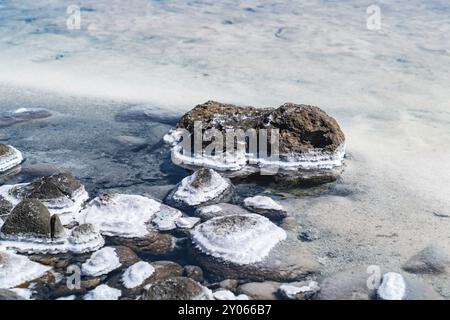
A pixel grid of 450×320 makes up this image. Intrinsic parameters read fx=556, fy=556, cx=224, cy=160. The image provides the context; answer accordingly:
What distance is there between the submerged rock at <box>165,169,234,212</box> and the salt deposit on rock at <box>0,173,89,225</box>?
76cm

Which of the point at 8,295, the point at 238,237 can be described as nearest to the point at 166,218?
the point at 238,237

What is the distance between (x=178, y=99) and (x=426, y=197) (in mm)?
3610

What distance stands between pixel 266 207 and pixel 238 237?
67 centimetres

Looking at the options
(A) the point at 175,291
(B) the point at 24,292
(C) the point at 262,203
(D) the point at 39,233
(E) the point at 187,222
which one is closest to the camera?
(A) the point at 175,291

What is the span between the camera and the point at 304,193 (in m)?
4.86

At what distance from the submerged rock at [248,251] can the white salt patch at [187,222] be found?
152 mm

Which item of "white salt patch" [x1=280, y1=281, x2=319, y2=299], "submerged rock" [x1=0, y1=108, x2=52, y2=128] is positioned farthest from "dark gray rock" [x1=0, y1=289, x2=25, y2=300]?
"submerged rock" [x1=0, y1=108, x2=52, y2=128]

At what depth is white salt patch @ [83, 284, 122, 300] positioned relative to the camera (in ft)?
11.2

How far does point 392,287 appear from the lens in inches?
137

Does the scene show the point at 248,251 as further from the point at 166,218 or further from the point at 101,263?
the point at 101,263

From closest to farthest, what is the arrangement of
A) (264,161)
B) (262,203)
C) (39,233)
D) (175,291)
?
(175,291) < (39,233) < (262,203) < (264,161)

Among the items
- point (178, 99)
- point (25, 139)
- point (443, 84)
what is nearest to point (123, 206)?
point (25, 139)

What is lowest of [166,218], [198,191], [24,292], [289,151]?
[24,292]
